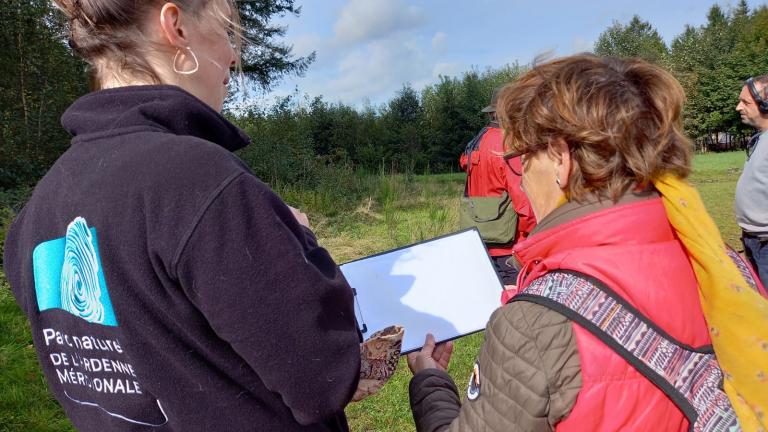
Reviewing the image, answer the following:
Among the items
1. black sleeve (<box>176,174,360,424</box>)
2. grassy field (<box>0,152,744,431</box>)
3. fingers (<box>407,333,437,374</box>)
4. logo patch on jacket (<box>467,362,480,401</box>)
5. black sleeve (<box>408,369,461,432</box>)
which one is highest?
black sleeve (<box>176,174,360,424</box>)

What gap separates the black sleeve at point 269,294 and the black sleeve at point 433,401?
59 centimetres

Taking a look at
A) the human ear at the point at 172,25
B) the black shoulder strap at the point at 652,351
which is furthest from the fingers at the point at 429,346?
the human ear at the point at 172,25

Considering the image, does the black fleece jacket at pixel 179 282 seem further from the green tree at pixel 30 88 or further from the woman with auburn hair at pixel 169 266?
the green tree at pixel 30 88

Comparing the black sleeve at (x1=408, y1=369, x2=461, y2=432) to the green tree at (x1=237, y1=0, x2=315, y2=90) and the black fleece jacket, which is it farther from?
the green tree at (x1=237, y1=0, x2=315, y2=90)

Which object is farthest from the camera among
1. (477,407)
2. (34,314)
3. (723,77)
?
(723,77)

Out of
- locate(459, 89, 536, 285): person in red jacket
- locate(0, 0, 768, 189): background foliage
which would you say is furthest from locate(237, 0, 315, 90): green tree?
locate(459, 89, 536, 285): person in red jacket

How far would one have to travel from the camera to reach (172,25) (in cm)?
108

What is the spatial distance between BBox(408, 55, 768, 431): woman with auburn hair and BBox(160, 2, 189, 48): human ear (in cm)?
82

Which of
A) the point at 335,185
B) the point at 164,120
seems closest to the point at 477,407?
the point at 164,120

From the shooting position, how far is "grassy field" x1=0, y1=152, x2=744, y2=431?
3.69 metres

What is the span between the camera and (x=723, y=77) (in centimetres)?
3419

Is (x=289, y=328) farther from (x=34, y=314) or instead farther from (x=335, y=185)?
(x=335, y=185)

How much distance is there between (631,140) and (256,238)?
910 mm

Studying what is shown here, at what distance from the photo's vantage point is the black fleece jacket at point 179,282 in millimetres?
894
